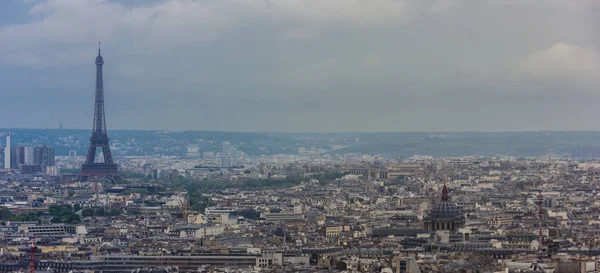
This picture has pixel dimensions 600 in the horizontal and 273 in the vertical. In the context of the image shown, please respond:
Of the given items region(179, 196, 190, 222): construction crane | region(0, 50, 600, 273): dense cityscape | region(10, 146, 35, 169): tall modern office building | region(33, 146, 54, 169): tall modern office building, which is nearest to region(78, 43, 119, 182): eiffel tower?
region(0, 50, 600, 273): dense cityscape

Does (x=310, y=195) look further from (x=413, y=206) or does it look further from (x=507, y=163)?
(x=507, y=163)

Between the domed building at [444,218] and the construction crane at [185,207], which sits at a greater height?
the domed building at [444,218]

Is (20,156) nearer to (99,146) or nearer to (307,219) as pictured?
(99,146)

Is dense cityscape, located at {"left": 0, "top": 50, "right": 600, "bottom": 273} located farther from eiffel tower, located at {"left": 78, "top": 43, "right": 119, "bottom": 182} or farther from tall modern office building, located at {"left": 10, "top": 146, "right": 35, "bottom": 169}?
tall modern office building, located at {"left": 10, "top": 146, "right": 35, "bottom": 169}

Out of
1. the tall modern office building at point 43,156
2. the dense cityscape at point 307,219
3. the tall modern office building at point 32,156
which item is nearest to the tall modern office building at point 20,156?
the tall modern office building at point 32,156

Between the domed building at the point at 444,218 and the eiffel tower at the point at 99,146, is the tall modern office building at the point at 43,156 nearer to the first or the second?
the eiffel tower at the point at 99,146

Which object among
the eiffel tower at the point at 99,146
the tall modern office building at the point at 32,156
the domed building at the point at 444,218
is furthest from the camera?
the tall modern office building at the point at 32,156

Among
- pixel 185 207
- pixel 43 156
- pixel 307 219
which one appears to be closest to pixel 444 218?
pixel 307 219
